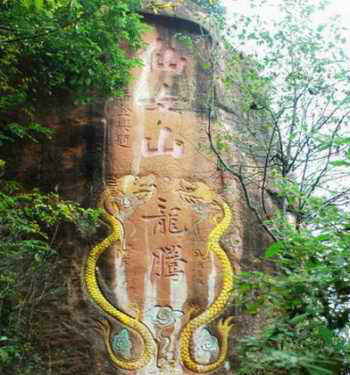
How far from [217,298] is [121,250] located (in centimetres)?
101

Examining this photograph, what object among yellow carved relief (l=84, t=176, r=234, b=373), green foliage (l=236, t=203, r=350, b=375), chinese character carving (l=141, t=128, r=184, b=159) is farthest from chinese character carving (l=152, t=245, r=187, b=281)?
green foliage (l=236, t=203, r=350, b=375)

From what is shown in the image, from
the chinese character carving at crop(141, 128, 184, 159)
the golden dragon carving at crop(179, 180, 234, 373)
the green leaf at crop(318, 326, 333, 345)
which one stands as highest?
the chinese character carving at crop(141, 128, 184, 159)

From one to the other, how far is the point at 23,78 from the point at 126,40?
1154mm

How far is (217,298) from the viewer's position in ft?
17.5

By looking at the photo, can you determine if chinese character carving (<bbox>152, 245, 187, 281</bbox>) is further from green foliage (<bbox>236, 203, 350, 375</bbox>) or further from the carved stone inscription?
green foliage (<bbox>236, 203, 350, 375</bbox>)

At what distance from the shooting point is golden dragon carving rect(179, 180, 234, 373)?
511cm

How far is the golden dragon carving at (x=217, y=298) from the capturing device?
5113 mm

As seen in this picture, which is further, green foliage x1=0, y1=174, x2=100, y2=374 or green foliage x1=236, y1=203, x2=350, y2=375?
green foliage x1=0, y1=174, x2=100, y2=374

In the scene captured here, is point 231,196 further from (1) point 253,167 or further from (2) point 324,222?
(2) point 324,222

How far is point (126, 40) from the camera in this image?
611 cm

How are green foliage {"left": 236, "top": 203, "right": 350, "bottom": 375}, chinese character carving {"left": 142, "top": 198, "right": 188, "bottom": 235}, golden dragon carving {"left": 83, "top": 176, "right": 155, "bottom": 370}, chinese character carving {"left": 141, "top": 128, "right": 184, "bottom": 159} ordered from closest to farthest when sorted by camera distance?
green foliage {"left": 236, "top": 203, "right": 350, "bottom": 375} → golden dragon carving {"left": 83, "top": 176, "right": 155, "bottom": 370} → chinese character carving {"left": 142, "top": 198, "right": 188, "bottom": 235} → chinese character carving {"left": 141, "top": 128, "right": 184, "bottom": 159}

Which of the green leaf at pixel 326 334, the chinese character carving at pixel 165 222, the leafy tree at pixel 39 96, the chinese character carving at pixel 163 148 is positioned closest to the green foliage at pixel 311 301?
the green leaf at pixel 326 334

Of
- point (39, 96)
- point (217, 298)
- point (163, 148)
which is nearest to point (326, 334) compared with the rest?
point (217, 298)

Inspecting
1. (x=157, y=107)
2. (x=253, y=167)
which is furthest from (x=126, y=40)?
(x=253, y=167)
